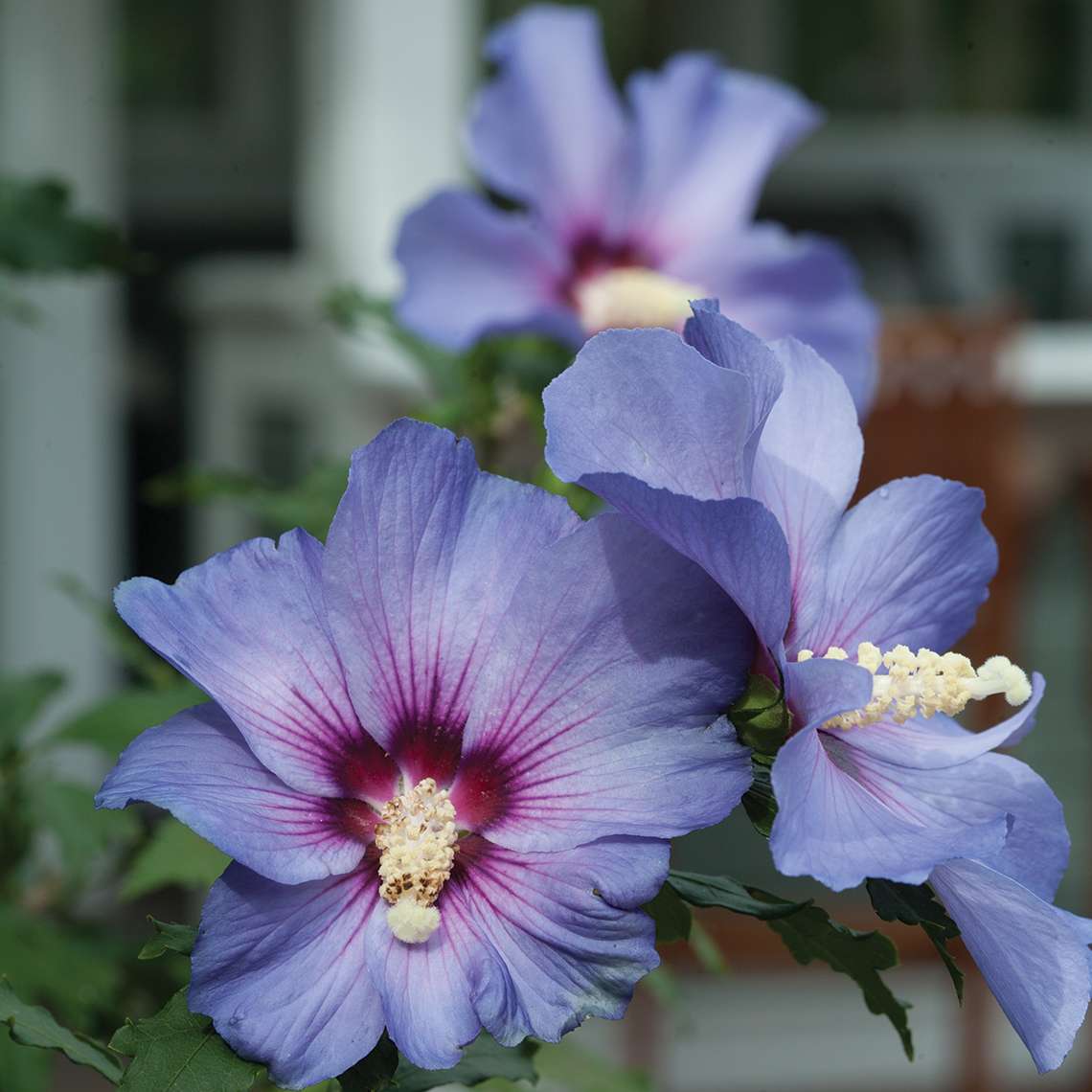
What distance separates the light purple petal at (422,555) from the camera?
39 cm

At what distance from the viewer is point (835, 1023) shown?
2.95m

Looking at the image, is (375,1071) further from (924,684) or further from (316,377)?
(316,377)

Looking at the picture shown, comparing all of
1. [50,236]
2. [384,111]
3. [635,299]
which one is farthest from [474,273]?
[384,111]

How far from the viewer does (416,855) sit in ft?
1.30

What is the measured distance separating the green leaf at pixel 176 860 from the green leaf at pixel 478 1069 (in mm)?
240

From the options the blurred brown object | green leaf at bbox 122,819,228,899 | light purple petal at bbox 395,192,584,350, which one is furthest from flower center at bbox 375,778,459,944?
the blurred brown object

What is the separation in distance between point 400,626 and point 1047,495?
115 inches

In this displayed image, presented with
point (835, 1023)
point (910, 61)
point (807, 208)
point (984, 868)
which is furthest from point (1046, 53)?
point (984, 868)

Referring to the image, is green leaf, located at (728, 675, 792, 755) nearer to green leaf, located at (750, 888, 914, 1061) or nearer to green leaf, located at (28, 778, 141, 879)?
green leaf, located at (750, 888, 914, 1061)

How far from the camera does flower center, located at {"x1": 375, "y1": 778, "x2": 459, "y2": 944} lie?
1.27 feet

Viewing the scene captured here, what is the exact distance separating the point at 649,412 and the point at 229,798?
0.43ft

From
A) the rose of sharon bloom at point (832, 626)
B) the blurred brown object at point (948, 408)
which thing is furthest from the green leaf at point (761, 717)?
the blurred brown object at point (948, 408)

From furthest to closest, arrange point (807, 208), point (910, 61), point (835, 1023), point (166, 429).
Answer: point (910, 61), point (807, 208), point (166, 429), point (835, 1023)

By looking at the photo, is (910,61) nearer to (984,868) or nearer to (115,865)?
(115,865)
